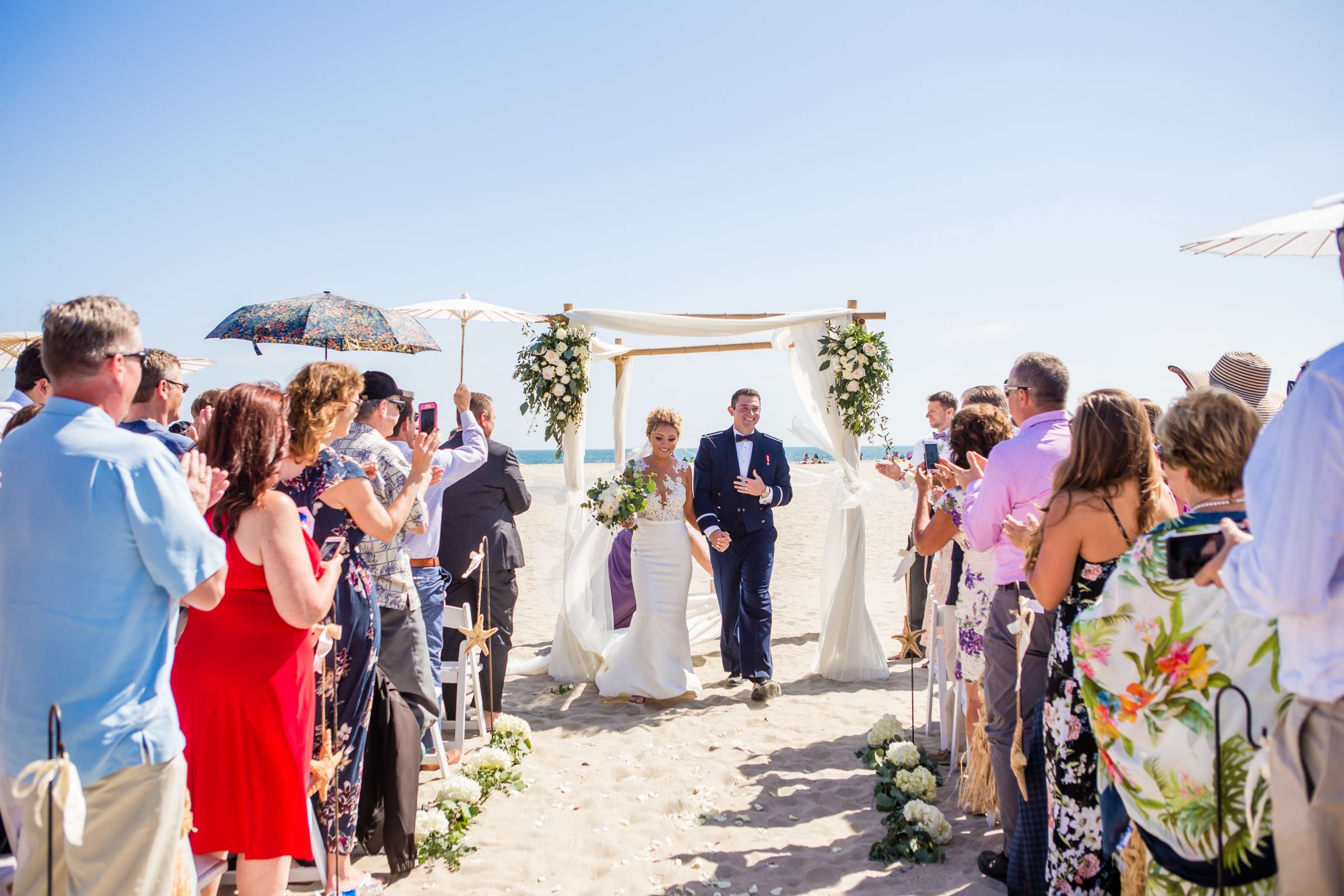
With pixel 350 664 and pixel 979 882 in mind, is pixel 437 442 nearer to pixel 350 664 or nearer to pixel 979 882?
pixel 350 664

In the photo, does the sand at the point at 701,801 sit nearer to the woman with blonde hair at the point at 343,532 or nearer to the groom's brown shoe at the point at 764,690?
the groom's brown shoe at the point at 764,690

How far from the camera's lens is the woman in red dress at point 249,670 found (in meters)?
2.63

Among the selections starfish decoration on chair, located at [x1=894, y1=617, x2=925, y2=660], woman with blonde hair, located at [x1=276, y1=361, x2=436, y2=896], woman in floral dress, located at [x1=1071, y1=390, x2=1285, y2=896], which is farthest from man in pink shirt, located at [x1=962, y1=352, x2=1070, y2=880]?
woman with blonde hair, located at [x1=276, y1=361, x2=436, y2=896]

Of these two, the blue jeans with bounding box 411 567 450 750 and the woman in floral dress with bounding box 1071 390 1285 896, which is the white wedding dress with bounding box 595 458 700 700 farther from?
the woman in floral dress with bounding box 1071 390 1285 896

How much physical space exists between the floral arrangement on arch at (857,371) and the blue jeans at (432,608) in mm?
3851

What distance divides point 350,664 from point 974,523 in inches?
104

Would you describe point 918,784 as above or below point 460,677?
below

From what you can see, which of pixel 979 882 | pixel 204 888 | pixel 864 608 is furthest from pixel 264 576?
pixel 864 608

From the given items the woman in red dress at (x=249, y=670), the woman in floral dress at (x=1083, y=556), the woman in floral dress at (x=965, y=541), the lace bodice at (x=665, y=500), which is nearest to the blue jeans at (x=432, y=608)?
the lace bodice at (x=665, y=500)

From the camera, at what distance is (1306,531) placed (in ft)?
5.05

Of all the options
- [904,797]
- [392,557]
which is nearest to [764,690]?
[904,797]

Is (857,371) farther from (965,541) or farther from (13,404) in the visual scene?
(13,404)

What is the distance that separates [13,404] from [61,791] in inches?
124

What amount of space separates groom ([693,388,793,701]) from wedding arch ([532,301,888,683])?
2.10 feet
